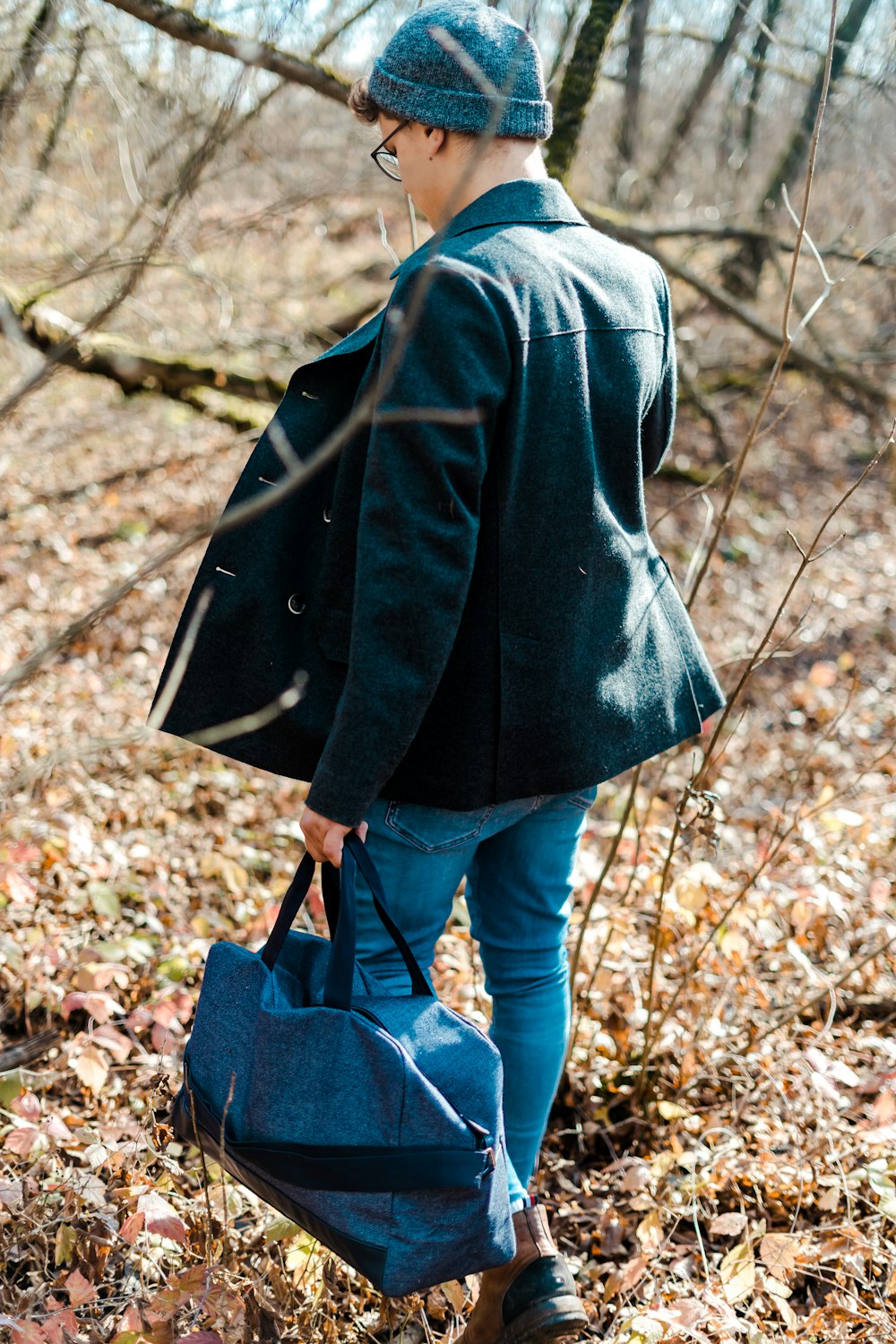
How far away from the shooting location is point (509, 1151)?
185cm

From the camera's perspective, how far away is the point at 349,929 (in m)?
1.53

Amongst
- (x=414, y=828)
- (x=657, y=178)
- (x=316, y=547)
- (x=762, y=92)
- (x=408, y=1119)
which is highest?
(x=762, y=92)

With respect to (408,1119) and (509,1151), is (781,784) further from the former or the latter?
(408,1119)

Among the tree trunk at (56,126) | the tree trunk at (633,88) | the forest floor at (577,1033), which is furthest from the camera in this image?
the tree trunk at (633,88)

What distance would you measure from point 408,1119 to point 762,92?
791cm

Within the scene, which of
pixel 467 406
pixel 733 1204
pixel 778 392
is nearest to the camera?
pixel 467 406

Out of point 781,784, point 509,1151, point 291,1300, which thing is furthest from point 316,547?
point 781,784

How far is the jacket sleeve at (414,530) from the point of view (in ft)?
4.45

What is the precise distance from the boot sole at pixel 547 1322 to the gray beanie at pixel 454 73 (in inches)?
70.1

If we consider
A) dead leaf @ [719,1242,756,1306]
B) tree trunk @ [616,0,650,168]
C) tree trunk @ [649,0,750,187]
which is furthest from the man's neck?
tree trunk @ [649,0,750,187]

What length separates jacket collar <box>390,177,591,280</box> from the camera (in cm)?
149

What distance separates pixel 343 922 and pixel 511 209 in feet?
3.48

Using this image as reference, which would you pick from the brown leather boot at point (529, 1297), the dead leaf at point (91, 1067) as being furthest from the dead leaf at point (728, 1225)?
the dead leaf at point (91, 1067)

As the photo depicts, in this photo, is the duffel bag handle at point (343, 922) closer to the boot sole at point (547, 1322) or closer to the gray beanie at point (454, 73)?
the boot sole at point (547, 1322)
